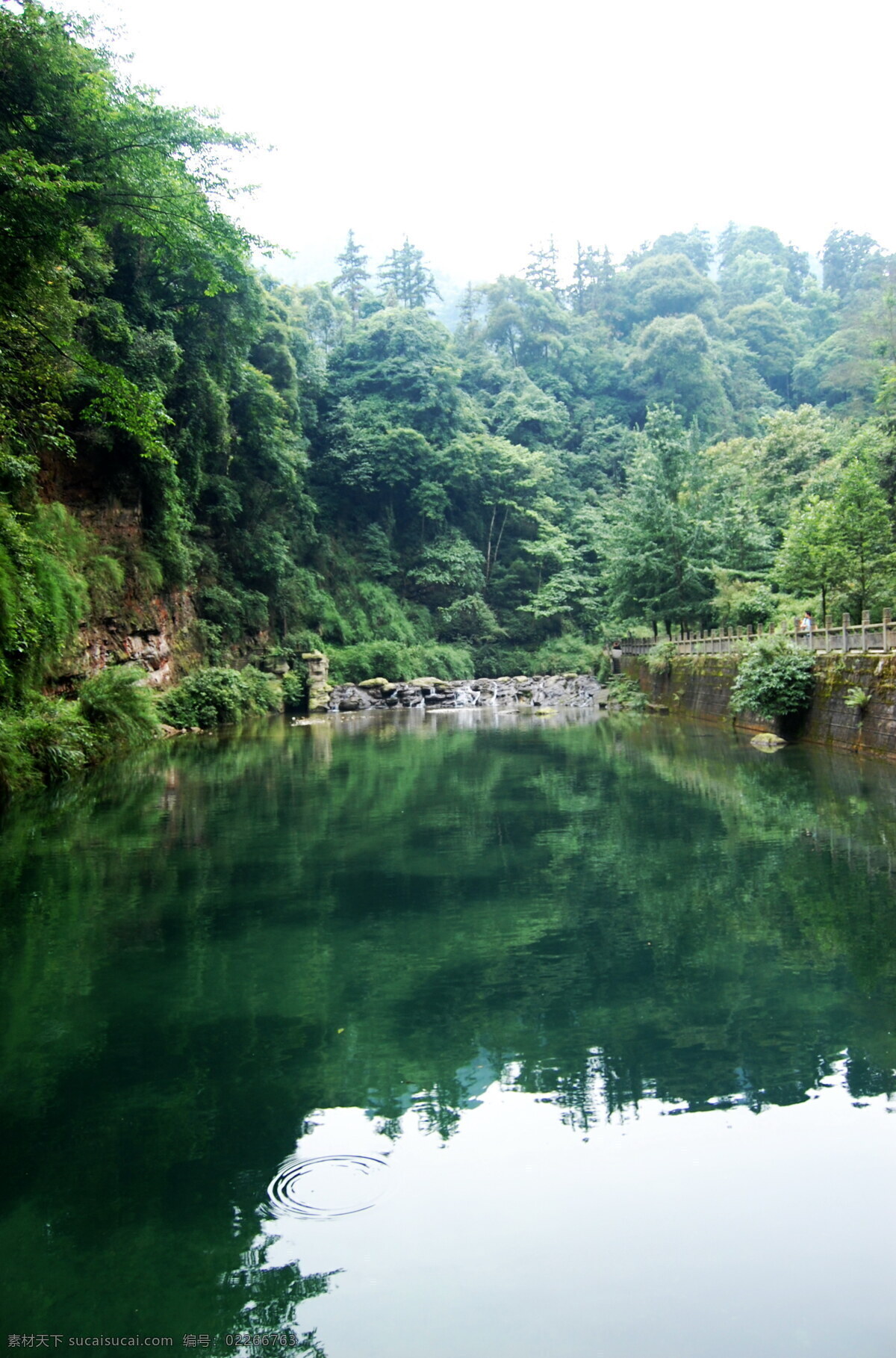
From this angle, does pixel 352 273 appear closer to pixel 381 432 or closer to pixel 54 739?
pixel 381 432

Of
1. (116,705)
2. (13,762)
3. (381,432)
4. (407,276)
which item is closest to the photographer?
(13,762)

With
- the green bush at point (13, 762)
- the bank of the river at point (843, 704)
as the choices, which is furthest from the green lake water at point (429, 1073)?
the bank of the river at point (843, 704)

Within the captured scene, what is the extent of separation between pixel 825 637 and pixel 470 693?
23.6 meters

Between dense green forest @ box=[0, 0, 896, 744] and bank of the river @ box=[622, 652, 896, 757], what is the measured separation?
3.43 metres

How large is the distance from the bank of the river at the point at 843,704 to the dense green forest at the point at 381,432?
3433 mm

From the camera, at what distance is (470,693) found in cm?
4159

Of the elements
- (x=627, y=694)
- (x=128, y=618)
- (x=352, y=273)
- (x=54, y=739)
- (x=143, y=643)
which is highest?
(x=352, y=273)

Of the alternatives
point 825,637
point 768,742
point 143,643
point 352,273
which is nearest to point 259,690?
point 143,643

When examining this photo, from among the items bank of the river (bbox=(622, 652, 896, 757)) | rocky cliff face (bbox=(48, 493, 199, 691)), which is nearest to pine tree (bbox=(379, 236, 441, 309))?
rocky cliff face (bbox=(48, 493, 199, 691))

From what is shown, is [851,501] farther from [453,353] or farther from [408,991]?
[453,353]

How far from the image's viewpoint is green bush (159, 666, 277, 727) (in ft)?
87.8

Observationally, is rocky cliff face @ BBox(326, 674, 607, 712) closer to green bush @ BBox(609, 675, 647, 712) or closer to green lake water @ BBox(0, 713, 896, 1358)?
green bush @ BBox(609, 675, 647, 712)

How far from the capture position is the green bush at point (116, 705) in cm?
1866

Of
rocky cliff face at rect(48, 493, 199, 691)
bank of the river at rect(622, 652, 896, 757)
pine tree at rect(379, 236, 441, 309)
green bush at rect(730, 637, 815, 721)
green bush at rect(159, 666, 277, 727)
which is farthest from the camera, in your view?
pine tree at rect(379, 236, 441, 309)
